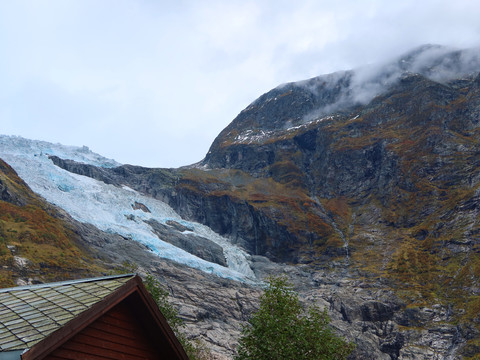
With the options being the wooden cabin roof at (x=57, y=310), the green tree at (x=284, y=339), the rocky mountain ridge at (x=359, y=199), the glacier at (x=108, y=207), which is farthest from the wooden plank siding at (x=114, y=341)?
the glacier at (x=108, y=207)

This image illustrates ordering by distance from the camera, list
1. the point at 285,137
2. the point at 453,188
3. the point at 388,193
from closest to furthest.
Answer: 1. the point at 453,188
2. the point at 388,193
3. the point at 285,137

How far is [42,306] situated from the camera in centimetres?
841

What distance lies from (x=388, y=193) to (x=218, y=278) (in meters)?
63.2

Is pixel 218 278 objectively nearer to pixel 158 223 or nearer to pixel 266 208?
pixel 158 223

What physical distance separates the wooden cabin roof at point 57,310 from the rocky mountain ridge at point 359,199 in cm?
3094

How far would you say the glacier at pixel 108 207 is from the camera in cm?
7831

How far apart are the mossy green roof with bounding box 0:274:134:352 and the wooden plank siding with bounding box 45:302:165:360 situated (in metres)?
0.58

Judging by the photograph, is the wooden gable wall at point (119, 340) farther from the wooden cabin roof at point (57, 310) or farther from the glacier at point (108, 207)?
the glacier at point (108, 207)

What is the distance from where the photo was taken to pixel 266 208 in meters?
116

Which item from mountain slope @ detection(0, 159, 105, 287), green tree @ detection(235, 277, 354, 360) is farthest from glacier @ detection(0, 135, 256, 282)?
green tree @ detection(235, 277, 354, 360)

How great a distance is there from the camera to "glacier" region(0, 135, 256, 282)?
3083 inches

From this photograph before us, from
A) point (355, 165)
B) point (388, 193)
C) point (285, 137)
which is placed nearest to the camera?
point (388, 193)

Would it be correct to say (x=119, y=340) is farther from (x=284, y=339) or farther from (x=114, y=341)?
(x=284, y=339)

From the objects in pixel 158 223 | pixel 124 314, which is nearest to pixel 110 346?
pixel 124 314
